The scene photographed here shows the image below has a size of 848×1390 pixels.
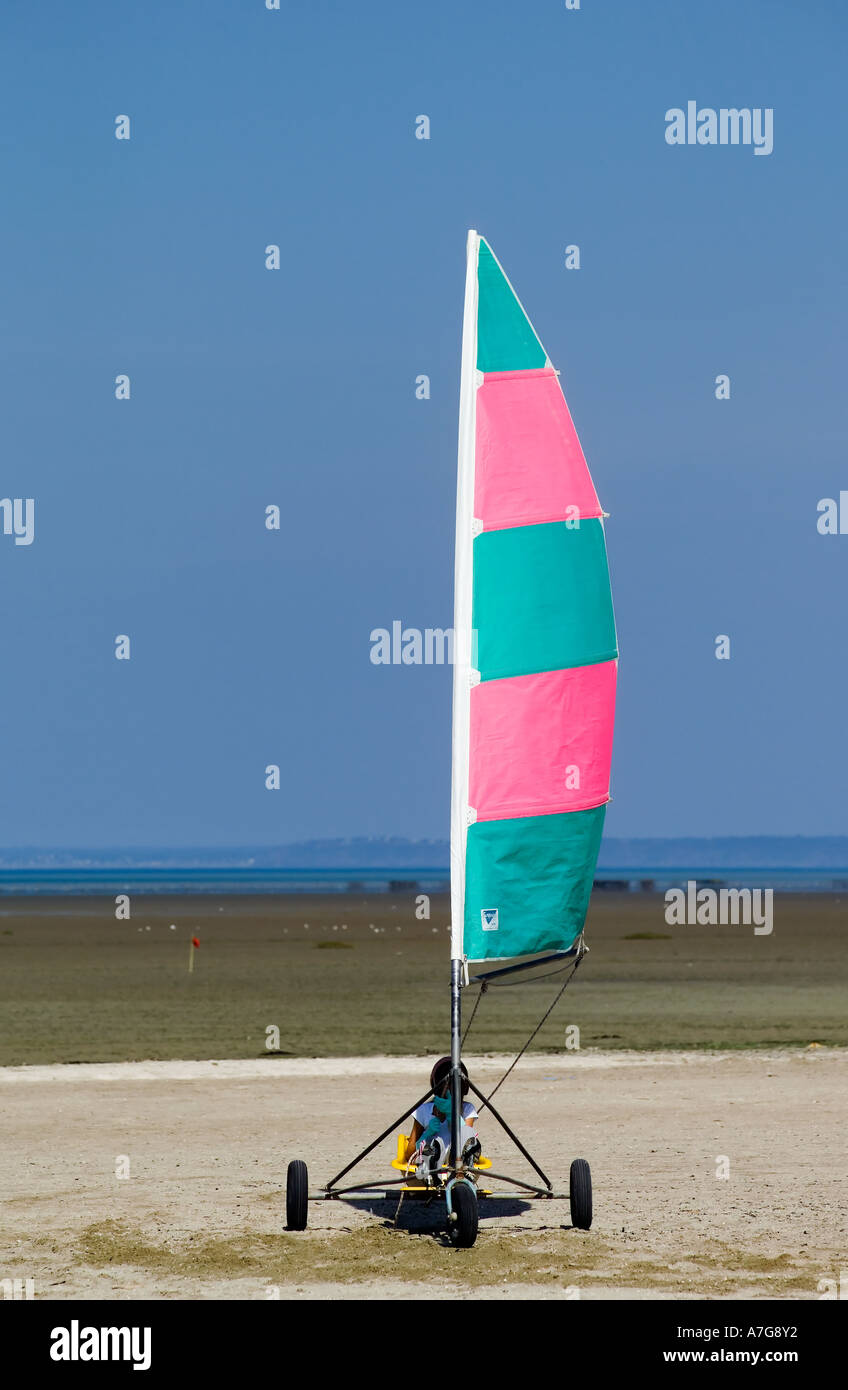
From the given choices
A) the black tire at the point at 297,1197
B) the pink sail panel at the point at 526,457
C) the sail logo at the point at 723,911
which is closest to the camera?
the black tire at the point at 297,1197

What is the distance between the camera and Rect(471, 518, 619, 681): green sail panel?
12.7 m

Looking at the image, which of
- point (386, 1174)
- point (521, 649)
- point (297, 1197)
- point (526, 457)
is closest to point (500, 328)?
point (526, 457)

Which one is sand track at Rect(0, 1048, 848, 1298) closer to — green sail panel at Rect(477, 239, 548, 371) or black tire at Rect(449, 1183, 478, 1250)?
black tire at Rect(449, 1183, 478, 1250)

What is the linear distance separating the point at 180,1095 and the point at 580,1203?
28.3 ft

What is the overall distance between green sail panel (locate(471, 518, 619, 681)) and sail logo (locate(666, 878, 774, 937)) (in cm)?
4758

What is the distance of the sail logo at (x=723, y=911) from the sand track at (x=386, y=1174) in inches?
1571

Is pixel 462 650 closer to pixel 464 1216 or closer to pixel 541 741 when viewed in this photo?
pixel 541 741

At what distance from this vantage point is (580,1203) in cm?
1223

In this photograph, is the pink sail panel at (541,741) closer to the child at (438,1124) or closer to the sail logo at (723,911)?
the child at (438,1124)

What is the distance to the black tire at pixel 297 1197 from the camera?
1218 centimetres
